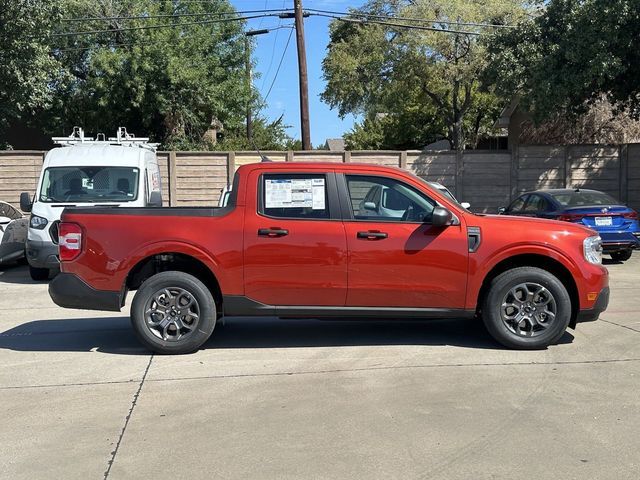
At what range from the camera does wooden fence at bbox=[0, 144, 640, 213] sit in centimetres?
1806

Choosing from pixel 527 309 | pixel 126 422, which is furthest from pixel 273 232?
pixel 527 309

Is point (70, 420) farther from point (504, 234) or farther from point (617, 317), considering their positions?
point (617, 317)

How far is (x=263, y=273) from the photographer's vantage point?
20.4 ft

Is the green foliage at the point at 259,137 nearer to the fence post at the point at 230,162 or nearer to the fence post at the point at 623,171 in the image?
the fence post at the point at 230,162

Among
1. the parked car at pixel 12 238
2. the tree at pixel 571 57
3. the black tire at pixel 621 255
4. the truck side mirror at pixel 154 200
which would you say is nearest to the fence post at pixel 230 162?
the parked car at pixel 12 238

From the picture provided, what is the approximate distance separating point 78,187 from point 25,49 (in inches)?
282

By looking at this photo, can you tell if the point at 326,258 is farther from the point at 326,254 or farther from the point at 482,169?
the point at 482,169

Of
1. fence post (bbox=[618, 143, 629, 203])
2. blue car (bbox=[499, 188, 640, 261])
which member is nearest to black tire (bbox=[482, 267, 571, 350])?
blue car (bbox=[499, 188, 640, 261])

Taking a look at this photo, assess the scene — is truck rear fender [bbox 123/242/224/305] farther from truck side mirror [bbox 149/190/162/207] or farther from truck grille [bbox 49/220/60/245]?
truck side mirror [bbox 149/190/162/207]

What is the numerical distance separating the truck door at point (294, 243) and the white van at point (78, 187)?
578cm

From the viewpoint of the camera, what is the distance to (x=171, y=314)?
630cm

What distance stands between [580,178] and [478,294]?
46.2 feet

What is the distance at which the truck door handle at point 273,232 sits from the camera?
6176 millimetres

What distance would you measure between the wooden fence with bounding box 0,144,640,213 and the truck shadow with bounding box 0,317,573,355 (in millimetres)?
10256
